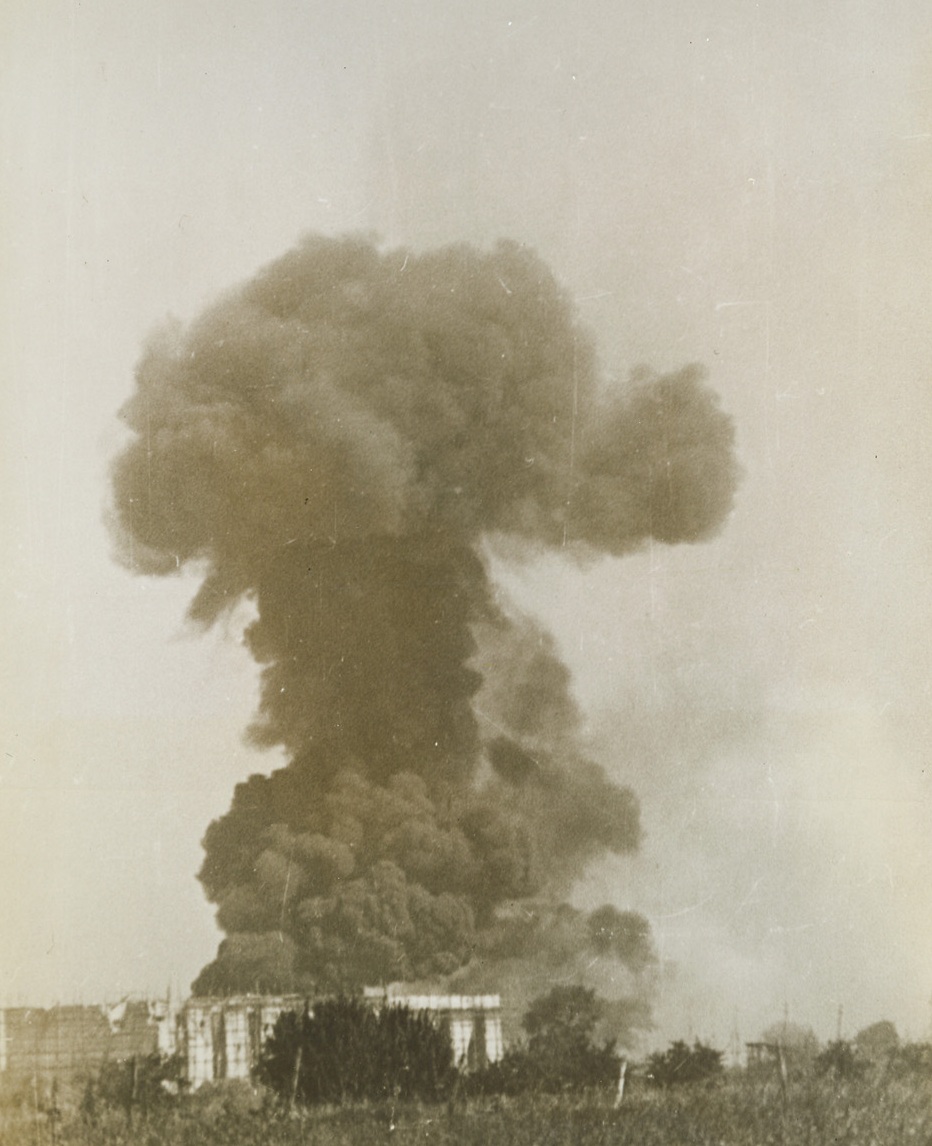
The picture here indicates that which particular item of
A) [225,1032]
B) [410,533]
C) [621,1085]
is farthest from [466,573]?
[621,1085]

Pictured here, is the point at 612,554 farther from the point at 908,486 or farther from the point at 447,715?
the point at 908,486

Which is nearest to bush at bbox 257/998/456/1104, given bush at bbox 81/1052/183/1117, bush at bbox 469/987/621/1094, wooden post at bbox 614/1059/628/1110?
bush at bbox 469/987/621/1094

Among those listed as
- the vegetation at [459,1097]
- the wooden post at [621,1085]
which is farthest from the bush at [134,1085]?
the wooden post at [621,1085]

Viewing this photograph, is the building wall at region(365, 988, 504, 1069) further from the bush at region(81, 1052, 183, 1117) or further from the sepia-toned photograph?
the bush at region(81, 1052, 183, 1117)

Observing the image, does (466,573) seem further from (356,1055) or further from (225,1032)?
(225,1032)

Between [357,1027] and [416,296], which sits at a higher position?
[416,296]

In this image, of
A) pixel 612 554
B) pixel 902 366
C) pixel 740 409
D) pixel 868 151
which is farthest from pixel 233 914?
pixel 868 151
